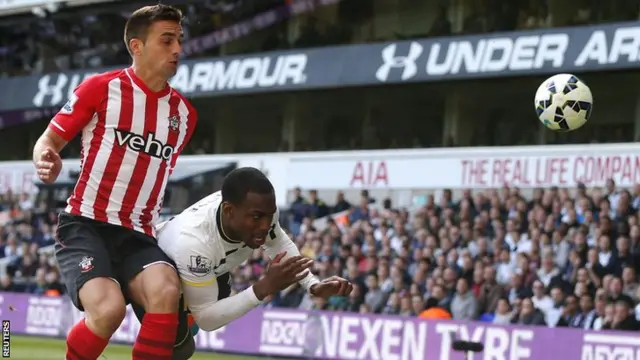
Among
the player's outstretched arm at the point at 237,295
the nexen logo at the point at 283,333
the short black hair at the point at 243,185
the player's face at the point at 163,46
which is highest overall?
the player's face at the point at 163,46

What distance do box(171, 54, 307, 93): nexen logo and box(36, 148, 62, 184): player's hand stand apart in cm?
1845

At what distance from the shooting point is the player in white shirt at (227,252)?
20.4ft

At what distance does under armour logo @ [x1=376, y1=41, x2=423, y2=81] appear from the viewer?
2220 cm

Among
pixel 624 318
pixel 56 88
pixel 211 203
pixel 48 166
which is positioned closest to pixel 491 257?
pixel 624 318

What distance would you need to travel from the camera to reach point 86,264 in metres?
6.18

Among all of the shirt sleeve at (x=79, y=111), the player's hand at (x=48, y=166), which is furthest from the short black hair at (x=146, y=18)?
the player's hand at (x=48, y=166)

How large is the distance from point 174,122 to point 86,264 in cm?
101

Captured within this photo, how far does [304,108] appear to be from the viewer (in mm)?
28406

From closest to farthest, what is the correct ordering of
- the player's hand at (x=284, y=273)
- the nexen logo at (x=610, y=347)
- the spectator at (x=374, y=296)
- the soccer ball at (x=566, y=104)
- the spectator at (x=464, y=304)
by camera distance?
the player's hand at (x=284, y=273) → the soccer ball at (x=566, y=104) → the nexen logo at (x=610, y=347) → the spectator at (x=464, y=304) → the spectator at (x=374, y=296)

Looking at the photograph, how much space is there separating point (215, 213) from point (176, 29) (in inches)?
43.2

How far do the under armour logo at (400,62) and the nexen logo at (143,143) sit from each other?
16.0 meters

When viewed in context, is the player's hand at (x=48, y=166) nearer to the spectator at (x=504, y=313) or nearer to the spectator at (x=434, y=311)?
the spectator at (x=504, y=313)

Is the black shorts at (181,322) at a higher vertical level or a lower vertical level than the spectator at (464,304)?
lower

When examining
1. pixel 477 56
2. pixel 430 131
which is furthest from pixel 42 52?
pixel 477 56
